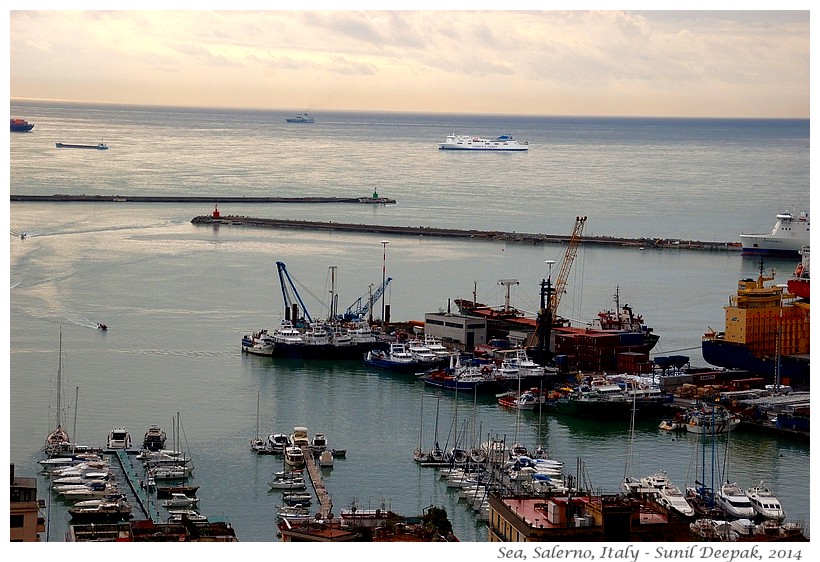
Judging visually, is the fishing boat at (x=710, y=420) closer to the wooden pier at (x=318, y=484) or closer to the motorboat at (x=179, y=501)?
the wooden pier at (x=318, y=484)

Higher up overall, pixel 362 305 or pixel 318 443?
pixel 362 305

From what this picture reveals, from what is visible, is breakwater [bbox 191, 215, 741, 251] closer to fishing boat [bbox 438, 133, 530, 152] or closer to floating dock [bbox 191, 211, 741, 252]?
floating dock [bbox 191, 211, 741, 252]

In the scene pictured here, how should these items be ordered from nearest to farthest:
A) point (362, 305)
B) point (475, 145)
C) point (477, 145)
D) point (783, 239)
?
point (362, 305)
point (783, 239)
point (475, 145)
point (477, 145)

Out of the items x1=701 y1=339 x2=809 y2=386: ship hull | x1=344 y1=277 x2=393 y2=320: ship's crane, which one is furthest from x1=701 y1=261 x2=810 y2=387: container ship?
x1=344 y1=277 x2=393 y2=320: ship's crane

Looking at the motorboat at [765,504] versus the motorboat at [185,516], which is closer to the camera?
the motorboat at [185,516]

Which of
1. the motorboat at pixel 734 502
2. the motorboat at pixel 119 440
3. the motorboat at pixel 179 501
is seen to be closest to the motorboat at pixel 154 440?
the motorboat at pixel 119 440

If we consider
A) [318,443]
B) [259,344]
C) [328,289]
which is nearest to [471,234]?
[328,289]

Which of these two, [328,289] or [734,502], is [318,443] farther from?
[328,289]
